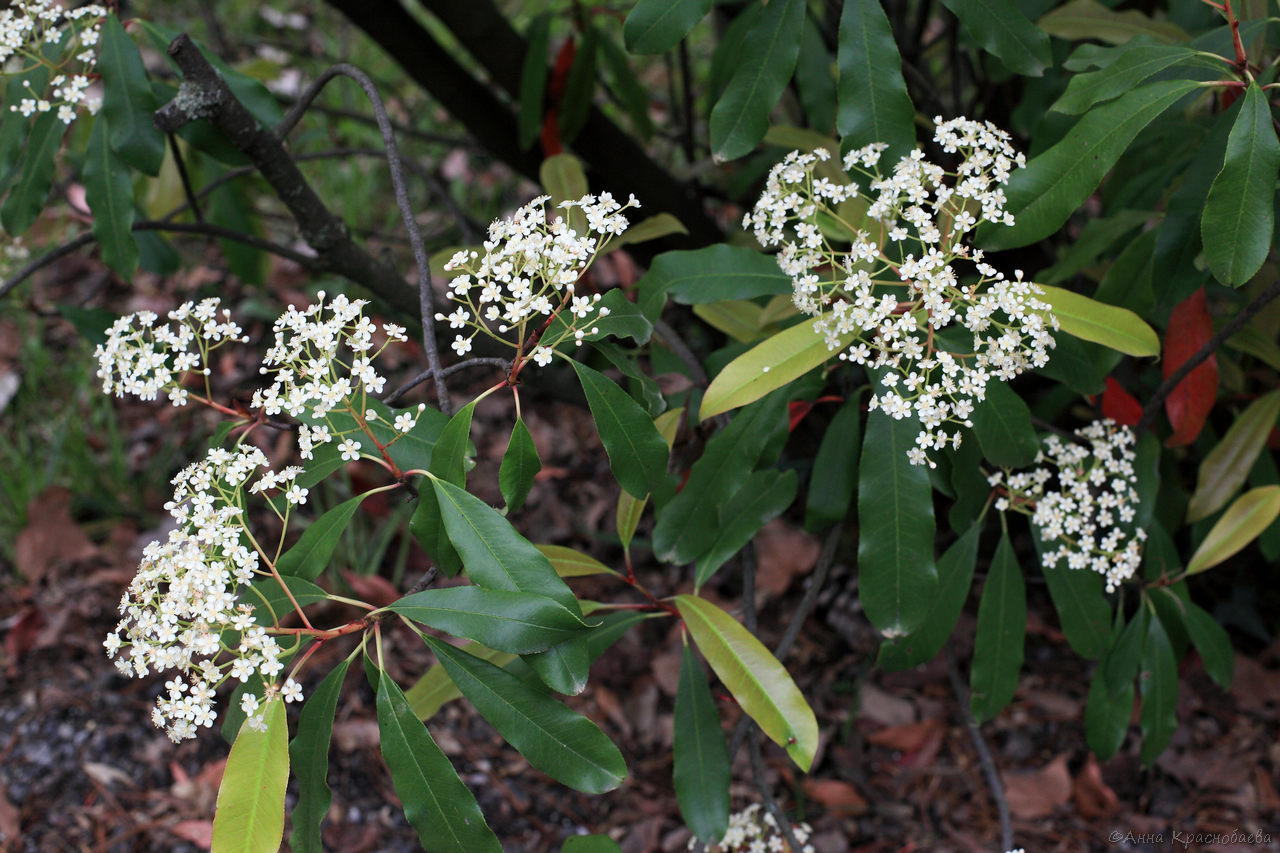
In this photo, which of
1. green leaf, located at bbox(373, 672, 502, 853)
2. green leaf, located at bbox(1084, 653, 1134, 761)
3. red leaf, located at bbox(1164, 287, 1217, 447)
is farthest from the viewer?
green leaf, located at bbox(1084, 653, 1134, 761)

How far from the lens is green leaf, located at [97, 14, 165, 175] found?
60.8 inches

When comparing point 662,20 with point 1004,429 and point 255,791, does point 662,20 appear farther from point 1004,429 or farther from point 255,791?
point 255,791

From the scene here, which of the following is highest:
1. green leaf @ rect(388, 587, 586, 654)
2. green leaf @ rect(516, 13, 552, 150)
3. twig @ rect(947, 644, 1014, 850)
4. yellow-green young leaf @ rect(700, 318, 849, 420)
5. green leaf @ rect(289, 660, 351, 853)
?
green leaf @ rect(516, 13, 552, 150)

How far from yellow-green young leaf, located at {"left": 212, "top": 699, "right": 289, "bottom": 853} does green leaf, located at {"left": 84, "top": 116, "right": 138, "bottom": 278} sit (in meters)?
0.93

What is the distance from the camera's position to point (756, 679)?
51.8 inches

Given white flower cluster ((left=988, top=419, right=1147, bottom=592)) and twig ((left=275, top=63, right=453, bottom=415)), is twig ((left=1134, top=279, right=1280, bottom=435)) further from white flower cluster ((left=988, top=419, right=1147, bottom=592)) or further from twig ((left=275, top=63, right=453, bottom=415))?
twig ((left=275, top=63, right=453, bottom=415))

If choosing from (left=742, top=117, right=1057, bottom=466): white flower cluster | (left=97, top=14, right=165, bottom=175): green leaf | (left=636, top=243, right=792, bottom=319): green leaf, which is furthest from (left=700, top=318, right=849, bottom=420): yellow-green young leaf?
(left=97, top=14, right=165, bottom=175): green leaf

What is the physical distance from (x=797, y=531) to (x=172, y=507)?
6.09 ft

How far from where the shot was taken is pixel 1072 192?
1227mm

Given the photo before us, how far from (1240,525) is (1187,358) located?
1.04ft

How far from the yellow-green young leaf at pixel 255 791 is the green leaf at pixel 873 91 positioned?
1049 mm

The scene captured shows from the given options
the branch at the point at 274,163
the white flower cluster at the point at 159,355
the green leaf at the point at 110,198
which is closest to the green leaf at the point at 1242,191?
the white flower cluster at the point at 159,355

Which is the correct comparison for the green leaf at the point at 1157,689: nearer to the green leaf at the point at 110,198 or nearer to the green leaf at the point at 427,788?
the green leaf at the point at 427,788

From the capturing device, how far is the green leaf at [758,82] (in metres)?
1.39
